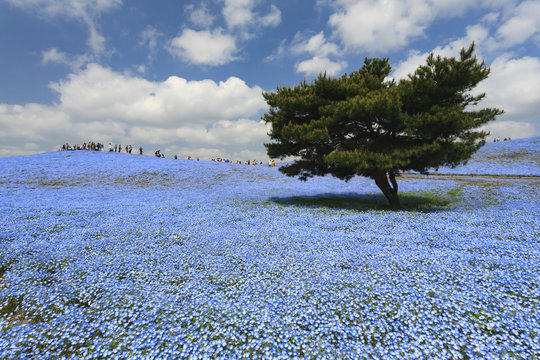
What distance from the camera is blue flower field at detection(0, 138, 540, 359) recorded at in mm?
4727

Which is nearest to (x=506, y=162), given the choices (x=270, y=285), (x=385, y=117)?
(x=385, y=117)

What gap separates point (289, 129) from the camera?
14.8 meters

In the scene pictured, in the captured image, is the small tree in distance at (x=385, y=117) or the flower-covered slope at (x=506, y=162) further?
the flower-covered slope at (x=506, y=162)

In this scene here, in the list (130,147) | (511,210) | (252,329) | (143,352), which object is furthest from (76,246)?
(130,147)

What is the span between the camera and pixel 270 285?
653 centimetres

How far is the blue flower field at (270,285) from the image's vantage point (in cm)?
473

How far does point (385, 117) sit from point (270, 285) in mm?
12250

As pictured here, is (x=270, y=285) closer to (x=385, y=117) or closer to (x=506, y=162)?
(x=385, y=117)

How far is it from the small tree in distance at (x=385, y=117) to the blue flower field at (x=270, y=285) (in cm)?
350

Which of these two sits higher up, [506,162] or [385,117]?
[385,117]

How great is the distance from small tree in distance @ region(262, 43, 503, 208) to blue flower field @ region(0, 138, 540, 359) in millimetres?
3501

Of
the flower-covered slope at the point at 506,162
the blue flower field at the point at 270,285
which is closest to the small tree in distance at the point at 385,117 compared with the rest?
the blue flower field at the point at 270,285

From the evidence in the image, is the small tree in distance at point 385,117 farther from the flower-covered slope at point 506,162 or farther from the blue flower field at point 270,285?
the flower-covered slope at point 506,162

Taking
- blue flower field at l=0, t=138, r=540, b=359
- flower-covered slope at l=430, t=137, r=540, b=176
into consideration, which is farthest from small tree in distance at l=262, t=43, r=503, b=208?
flower-covered slope at l=430, t=137, r=540, b=176
